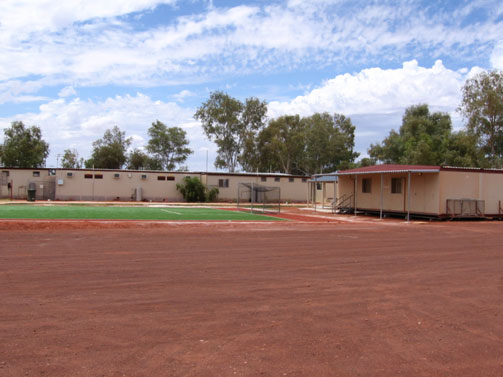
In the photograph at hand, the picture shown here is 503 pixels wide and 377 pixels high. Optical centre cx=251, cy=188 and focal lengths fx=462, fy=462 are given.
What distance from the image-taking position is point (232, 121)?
62156 millimetres

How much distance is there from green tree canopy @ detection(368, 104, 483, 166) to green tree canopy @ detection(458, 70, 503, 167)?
142 centimetres

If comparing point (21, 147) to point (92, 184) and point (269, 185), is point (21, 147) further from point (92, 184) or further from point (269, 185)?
point (269, 185)

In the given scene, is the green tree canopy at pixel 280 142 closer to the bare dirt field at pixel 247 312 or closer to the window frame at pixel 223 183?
the window frame at pixel 223 183

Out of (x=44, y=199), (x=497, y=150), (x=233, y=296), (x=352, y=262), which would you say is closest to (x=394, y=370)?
(x=233, y=296)

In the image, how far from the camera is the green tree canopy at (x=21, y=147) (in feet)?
191

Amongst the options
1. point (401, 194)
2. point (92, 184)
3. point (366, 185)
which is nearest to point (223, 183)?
point (92, 184)

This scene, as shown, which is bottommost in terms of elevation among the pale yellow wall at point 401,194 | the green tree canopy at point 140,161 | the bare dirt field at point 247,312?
the bare dirt field at point 247,312

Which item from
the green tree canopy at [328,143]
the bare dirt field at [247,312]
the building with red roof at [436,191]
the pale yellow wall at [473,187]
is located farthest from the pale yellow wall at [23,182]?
the green tree canopy at [328,143]

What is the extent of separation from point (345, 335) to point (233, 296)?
2.23 m

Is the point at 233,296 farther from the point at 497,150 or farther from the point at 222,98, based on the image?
the point at 222,98

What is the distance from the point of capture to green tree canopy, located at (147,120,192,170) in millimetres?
68125

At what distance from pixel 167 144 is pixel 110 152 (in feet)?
27.0

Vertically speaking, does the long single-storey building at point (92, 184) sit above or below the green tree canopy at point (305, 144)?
below

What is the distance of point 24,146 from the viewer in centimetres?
5847
